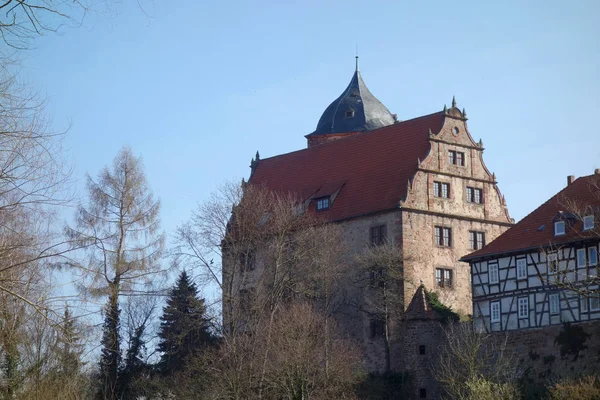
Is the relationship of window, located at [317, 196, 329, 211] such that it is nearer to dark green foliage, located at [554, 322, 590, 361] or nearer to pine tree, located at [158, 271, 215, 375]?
pine tree, located at [158, 271, 215, 375]

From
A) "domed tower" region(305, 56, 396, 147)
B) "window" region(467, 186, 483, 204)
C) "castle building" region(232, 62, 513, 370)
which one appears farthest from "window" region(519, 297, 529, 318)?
"domed tower" region(305, 56, 396, 147)

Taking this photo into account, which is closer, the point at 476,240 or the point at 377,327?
the point at 377,327

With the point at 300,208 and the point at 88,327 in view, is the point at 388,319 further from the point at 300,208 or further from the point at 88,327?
the point at 88,327

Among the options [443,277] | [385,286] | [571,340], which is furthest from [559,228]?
[385,286]

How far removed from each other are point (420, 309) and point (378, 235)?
4370 mm

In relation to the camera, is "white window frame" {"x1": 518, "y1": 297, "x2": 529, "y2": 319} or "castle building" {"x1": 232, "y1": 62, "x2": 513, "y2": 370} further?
"castle building" {"x1": 232, "y1": 62, "x2": 513, "y2": 370}

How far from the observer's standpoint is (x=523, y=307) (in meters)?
40.9

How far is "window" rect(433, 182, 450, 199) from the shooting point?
48.5 meters

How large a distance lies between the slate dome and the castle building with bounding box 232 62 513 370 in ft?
18.1

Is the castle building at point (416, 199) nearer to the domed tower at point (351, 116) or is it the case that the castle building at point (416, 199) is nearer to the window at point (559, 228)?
the domed tower at point (351, 116)

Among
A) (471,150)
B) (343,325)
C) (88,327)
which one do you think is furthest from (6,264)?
(471,150)

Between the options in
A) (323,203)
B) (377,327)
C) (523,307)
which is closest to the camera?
(523,307)

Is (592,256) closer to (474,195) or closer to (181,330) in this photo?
(474,195)

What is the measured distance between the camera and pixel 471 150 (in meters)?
49.9
